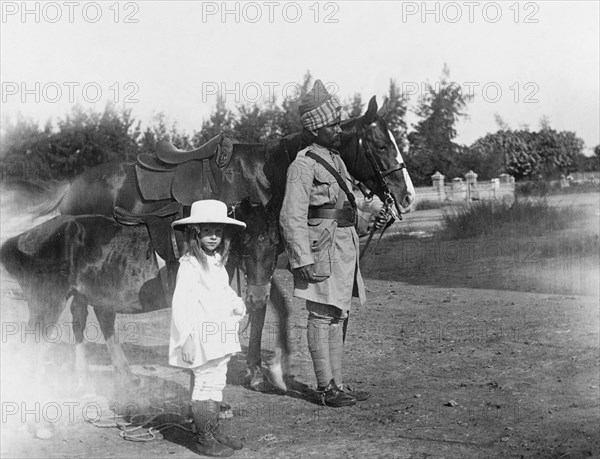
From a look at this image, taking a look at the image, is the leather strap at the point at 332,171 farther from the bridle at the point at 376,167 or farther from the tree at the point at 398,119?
the tree at the point at 398,119

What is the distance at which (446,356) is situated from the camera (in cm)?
777

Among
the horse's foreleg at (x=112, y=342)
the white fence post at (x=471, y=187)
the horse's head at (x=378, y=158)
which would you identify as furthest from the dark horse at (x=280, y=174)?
the white fence post at (x=471, y=187)

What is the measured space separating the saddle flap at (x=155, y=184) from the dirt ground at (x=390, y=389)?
1.43 metres

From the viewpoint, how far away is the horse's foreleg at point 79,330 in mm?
6633

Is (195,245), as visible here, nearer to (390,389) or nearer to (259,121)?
(390,389)

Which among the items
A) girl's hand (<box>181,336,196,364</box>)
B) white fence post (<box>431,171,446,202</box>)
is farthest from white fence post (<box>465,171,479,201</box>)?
girl's hand (<box>181,336,196,364</box>)

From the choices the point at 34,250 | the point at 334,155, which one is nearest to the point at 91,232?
the point at 34,250

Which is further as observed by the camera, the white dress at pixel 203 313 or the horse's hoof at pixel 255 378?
the horse's hoof at pixel 255 378

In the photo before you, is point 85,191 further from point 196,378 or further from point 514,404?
point 514,404

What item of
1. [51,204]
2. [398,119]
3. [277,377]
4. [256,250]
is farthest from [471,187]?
[256,250]

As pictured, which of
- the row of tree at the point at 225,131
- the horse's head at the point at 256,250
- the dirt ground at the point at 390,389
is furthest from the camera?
the row of tree at the point at 225,131

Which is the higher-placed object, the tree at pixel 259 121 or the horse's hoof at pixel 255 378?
the tree at pixel 259 121

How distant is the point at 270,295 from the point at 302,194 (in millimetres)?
1418

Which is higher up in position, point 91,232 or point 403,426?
point 91,232
